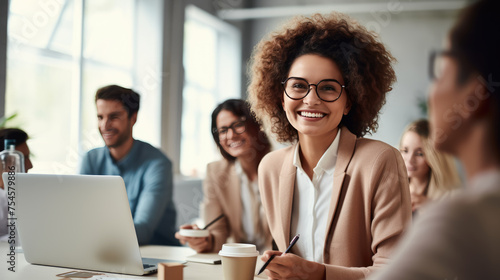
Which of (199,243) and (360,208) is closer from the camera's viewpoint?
(360,208)

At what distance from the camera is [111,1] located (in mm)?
5031

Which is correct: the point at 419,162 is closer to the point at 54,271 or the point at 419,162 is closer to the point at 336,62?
the point at 336,62

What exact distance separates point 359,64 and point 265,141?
0.99m

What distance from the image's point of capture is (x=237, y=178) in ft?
8.27

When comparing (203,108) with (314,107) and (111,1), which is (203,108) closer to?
(111,1)

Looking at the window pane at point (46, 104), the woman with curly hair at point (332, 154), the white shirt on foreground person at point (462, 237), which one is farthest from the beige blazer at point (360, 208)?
the window pane at point (46, 104)

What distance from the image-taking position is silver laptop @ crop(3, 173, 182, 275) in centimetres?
141

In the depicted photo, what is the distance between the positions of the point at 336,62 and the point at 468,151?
1039 mm

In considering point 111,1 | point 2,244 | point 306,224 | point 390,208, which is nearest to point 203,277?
point 306,224

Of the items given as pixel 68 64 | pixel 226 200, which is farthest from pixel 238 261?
pixel 68 64

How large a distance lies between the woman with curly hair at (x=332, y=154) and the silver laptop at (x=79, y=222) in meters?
0.52

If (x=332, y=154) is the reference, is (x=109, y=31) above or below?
above

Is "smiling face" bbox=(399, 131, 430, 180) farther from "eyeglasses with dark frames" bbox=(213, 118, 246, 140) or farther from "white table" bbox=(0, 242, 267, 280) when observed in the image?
"white table" bbox=(0, 242, 267, 280)

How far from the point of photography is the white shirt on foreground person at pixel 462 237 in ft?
1.96
